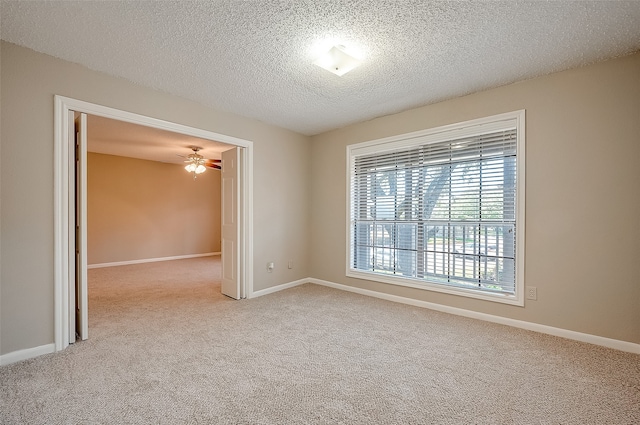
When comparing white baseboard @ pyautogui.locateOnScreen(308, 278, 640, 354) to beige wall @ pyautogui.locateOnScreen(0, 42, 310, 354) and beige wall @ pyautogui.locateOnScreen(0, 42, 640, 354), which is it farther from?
beige wall @ pyautogui.locateOnScreen(0, 42, 310, 354)

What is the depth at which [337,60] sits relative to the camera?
7.61 ft

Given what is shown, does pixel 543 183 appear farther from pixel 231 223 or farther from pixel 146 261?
pixel 146 261

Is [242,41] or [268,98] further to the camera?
[268,98]

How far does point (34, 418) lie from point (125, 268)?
17.0ft

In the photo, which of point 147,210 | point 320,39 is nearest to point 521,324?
point 320,39

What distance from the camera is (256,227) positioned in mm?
4152

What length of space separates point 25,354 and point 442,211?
419 centimetres

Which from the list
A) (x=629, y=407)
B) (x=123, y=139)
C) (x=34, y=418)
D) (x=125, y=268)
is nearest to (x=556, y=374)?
(x=629, y=407)

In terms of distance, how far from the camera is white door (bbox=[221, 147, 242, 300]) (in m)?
3.97

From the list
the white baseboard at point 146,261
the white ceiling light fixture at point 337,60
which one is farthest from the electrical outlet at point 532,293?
the white baseboard at point 146,261

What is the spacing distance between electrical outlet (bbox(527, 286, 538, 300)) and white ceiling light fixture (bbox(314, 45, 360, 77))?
2741 millimetres

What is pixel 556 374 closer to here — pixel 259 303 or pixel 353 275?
pixel 353 275

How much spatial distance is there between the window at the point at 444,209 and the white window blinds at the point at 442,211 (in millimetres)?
11

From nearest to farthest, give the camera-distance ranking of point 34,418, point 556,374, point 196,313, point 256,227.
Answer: point 34,418, point 556,374, point 196,313, point 256,227
